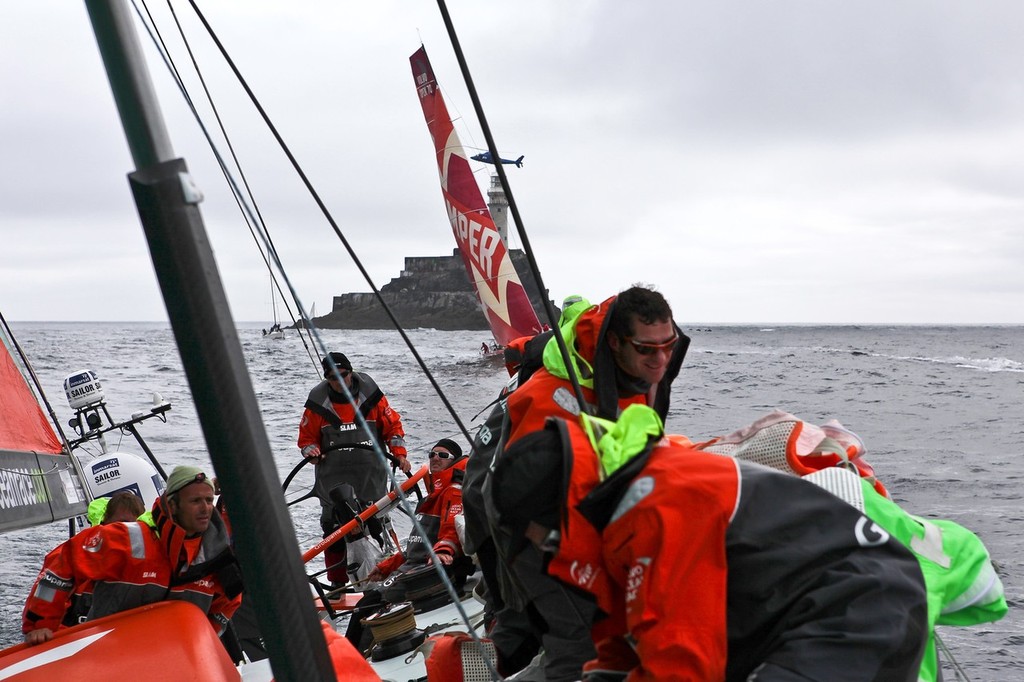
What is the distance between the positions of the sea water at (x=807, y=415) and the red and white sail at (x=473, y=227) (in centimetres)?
234

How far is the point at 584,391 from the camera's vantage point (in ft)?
8.67

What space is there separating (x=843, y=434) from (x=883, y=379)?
32699 mm

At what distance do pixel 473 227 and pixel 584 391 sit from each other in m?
17.0

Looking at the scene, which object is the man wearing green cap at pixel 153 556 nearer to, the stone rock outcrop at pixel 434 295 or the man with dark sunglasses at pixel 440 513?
the man with dark sunglasses at pixel 440 513

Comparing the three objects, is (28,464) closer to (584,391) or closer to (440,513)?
(440,513)

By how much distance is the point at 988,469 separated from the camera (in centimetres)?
1366

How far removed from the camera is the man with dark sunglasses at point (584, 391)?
229 centimetres

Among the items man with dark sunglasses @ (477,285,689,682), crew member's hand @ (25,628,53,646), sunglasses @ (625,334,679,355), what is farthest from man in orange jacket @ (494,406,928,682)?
crew member's hand @ (25,628,53,646)

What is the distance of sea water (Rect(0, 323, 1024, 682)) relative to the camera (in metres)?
8.87

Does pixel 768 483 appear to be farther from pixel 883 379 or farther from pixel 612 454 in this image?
pixel 883 379

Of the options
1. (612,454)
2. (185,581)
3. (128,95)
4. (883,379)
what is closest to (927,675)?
(612,454)

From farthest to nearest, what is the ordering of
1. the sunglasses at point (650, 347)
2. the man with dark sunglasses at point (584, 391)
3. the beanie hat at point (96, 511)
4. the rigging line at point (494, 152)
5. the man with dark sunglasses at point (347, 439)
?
the man with dark sunglasses at point (347, 439)
the beanie hat at point (96, 511)
the sunglasses at point (650, 347)
the man with dark sunglasses at point (584, 391)
the rigging line at point (494, 152)

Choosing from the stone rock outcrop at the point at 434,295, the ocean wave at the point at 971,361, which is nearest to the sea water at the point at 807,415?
the ocean wave at the point at 971,361

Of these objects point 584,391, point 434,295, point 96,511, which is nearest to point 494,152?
point 584,391
